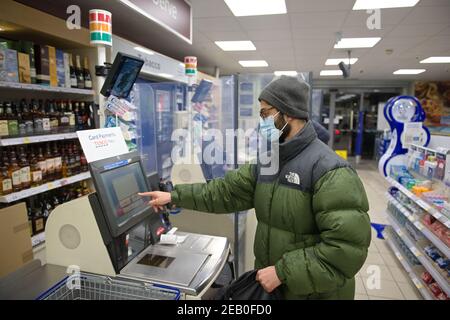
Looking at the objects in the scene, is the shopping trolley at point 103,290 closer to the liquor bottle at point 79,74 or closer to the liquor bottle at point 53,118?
the liquor bottle at point 53,118

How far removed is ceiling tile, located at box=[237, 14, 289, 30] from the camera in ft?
15.2

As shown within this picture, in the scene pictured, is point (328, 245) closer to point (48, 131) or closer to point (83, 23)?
point (48, 131)

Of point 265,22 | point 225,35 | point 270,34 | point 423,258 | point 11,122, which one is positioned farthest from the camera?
point 225,35

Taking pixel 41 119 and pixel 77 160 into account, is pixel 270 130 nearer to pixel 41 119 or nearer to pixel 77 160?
pixel 41 119

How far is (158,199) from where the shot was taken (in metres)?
1.71

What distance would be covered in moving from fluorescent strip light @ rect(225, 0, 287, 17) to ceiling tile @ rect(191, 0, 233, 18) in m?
0.09

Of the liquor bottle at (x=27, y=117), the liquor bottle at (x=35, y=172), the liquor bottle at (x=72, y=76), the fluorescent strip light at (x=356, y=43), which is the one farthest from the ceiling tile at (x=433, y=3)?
the liquor bottle at (x=35, y=172)

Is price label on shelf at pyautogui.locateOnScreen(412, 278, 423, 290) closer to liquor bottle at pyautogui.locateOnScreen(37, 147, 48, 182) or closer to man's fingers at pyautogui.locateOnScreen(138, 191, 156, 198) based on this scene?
man's fingers at pyautogui.locateOnScreen(138, 191, 156, 198)

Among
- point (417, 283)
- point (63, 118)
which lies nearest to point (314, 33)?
point (417, 283)

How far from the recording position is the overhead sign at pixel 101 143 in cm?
138

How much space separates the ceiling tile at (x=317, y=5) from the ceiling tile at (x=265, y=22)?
0.35 meters

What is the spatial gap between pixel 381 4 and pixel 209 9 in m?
2.17

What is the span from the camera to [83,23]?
4621mm
